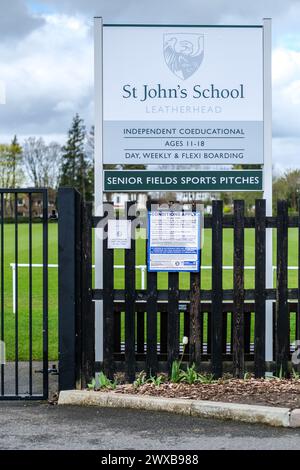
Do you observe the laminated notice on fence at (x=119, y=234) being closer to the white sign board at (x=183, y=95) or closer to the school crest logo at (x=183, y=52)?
the white sign board at (x=183, y=95)

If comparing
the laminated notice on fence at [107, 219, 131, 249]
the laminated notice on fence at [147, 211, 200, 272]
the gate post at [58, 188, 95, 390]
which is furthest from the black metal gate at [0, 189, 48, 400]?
the laminated notice on fence at [147, 211, 200, 272]

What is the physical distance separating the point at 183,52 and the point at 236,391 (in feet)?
11.9

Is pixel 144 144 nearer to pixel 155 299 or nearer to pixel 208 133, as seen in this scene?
pixel 208 133

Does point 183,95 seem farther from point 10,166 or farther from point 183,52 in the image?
point 10,166

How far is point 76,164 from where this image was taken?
84.3 metres

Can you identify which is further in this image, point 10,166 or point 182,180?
point 10,166

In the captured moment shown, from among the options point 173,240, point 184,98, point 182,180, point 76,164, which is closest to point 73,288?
point 173,240

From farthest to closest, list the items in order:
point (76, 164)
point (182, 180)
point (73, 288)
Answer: point (76, 164) < point (182, 180) < point (73, 288)

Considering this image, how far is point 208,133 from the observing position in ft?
27.0

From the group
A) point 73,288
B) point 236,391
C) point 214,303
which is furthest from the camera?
point 214,303

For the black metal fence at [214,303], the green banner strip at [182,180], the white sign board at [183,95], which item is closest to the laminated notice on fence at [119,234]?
the black metal fence at [214,303]

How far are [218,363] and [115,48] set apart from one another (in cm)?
351

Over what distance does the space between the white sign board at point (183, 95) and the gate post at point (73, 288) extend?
1121 mm

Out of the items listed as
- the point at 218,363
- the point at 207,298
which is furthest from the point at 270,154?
the point at 218,363
